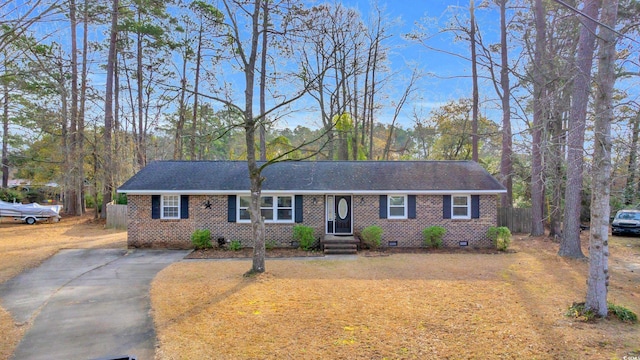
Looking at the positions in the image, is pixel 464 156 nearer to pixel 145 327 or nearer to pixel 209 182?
pixel 209 182

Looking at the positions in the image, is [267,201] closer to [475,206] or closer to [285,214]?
[285,214]

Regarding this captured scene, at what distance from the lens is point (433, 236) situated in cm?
1498

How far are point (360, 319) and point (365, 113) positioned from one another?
23246 mm

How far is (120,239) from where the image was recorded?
681 inches

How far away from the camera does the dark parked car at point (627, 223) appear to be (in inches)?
722

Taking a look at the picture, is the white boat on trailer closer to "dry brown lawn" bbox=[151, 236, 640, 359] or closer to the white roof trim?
the white roof trim

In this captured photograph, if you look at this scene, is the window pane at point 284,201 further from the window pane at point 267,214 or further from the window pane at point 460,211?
the window pane at point 460,211

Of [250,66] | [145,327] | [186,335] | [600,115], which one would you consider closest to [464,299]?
[600,115]

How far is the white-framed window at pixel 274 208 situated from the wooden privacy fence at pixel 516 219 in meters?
12.0

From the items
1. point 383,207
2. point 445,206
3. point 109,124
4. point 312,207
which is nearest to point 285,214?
point 312,207

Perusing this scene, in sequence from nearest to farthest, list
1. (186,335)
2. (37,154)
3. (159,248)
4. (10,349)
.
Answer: (10,349), (186,335), (159,248), (37,154)

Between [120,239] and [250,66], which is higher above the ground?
[250,66]

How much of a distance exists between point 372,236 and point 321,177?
352 centimetres

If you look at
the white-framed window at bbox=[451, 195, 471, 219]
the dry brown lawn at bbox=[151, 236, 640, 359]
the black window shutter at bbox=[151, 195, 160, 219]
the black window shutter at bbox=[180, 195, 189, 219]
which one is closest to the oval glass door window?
the dry brown lawn at bbox=[151, 236, 640, 359]
